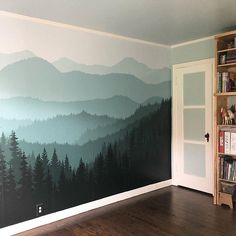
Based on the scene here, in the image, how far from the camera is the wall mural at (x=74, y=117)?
2975mm

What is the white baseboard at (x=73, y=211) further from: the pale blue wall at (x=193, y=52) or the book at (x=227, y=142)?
the pale blue wall at (x=193, y=52)

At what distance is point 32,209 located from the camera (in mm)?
3107

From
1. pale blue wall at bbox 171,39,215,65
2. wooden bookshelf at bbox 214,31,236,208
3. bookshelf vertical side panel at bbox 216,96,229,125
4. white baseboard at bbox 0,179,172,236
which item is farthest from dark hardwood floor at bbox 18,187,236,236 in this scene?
pale blue wall at bbox 171,39,215,65

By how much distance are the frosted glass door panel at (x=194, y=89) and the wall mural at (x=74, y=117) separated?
371mm

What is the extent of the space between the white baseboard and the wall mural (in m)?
0.07

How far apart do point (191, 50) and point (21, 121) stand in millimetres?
2870

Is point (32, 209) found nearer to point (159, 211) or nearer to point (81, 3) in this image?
point (159, 211)

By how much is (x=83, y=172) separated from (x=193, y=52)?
2566 millimetres

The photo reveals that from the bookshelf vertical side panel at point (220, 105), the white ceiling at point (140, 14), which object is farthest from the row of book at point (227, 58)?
the bookshelf vertical side panel at point (220, 105)

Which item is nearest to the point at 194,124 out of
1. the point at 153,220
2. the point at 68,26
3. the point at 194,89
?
the point at 194,89

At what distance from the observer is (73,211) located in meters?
3.46

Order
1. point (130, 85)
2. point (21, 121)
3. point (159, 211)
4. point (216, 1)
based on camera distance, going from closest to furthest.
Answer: point (216, 1) → point (21, 121) → point (159, 211) → point (130, 85)

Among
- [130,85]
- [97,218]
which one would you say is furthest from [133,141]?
[97,218]

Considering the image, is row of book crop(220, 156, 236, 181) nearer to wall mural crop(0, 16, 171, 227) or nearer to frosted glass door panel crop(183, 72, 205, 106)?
frosted glass door panel crop(183, 72, 205, 106)
